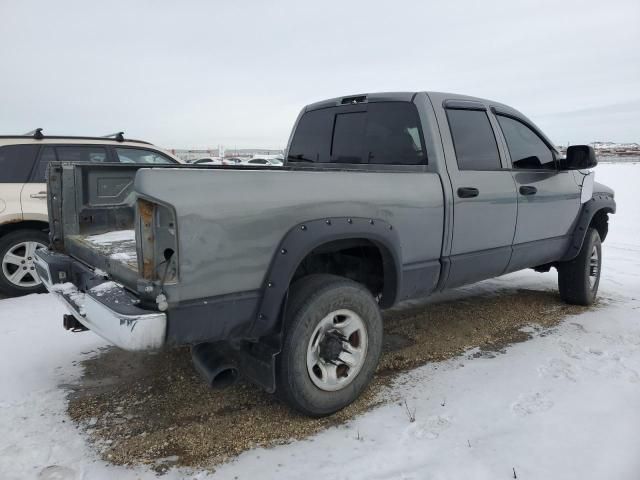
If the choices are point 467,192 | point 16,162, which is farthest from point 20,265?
point 467,192

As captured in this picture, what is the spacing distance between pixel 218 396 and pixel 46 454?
1042 mm

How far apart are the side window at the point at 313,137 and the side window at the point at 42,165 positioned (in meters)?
3.20

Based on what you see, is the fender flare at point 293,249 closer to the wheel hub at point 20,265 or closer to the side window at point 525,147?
the side window at point 525,147

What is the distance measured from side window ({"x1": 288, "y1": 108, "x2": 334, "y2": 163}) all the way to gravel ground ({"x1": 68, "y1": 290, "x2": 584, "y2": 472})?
5.73ft

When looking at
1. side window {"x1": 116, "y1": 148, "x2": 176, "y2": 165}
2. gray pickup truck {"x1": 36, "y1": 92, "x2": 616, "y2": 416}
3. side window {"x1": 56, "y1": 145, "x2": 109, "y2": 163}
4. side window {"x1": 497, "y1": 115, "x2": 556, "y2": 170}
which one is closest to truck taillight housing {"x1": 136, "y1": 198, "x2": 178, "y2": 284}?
gray pickup truck {"x1": 36, "y1": 92, "x2": 616, "y2": 416}

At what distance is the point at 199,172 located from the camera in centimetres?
235

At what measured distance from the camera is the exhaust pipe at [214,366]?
8.80 feet

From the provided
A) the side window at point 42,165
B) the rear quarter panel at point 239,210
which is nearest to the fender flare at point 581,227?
the rear quarter panel at point 239,210

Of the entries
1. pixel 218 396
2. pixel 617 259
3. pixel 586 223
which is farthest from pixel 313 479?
pixel 617 259

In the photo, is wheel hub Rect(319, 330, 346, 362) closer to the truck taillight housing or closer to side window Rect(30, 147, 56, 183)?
the truck taillight housing

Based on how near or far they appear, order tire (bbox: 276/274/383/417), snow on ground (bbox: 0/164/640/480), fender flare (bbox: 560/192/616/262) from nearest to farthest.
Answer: snow on ground (bbox: 0/164/640/480), tire (bbox: 276/274/383/417), fender flare (bbox: 560/192/616/262)

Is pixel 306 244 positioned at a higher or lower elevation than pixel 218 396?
higher

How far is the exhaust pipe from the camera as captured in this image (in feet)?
8.80

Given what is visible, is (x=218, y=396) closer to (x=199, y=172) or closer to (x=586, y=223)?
(x=199, y=172)
